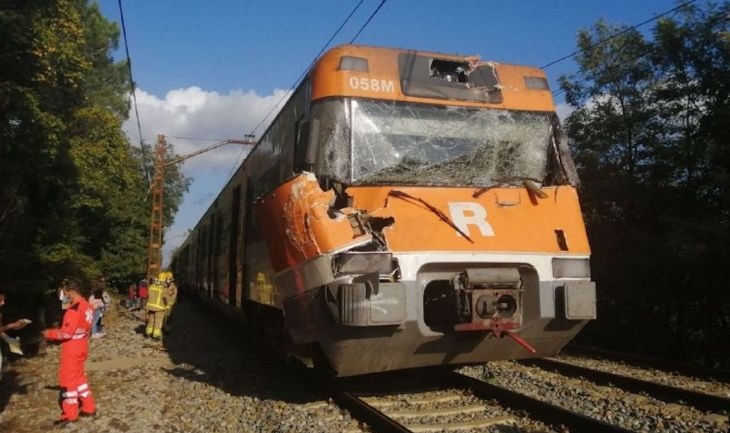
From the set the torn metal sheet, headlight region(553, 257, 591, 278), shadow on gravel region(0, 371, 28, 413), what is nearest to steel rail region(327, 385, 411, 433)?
the torn metal sheet

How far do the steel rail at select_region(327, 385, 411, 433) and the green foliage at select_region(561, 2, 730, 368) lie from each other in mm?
7797

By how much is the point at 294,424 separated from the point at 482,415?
1.86 m

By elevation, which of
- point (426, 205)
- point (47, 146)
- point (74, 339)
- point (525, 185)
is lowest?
point (74, 339)

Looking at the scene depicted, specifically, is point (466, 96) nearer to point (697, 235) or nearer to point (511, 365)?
point (511, 365)

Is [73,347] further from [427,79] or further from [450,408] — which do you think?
[427,79]

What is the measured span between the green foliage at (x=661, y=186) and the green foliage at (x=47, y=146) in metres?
11.2

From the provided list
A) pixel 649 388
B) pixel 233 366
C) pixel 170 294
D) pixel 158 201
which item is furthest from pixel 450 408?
pixel 158 201

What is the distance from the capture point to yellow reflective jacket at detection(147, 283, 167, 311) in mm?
14148

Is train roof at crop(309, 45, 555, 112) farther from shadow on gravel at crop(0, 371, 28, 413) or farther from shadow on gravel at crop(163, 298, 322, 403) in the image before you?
A: shadow on gravel at crop(0, 371, 28, 413)

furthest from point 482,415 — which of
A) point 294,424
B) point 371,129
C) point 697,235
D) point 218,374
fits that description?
point 697,235

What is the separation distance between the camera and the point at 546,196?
6180 millimetres

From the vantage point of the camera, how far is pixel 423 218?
565 cm

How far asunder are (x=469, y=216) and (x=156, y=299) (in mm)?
10433

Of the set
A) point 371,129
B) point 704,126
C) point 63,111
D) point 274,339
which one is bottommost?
point 274,339
